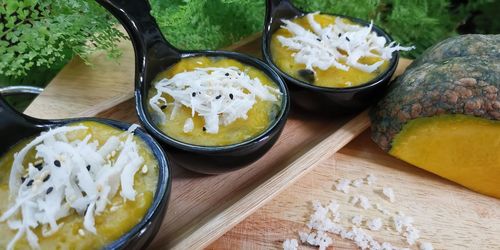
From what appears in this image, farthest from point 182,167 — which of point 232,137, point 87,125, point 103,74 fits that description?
point 103,74

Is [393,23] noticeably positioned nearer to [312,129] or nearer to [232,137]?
[312,129]

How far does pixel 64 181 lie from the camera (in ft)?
3.79

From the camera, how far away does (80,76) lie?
6.71 feet

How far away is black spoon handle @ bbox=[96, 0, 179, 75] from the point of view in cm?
159

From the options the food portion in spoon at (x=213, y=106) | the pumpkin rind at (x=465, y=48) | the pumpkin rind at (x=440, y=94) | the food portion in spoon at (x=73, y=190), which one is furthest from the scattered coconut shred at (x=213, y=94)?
the pumpkin rind at (x=465, y=48)

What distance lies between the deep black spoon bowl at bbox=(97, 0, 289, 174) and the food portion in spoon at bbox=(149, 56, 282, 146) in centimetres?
4

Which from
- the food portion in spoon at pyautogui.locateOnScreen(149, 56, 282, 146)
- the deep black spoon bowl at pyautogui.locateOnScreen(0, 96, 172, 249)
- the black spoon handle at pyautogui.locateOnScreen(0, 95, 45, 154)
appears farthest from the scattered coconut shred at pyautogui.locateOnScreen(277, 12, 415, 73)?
the black spoon handle at pyautogui.locateOnScreen(0, 95, 45, 154)

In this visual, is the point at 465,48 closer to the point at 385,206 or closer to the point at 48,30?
the point at 385,206

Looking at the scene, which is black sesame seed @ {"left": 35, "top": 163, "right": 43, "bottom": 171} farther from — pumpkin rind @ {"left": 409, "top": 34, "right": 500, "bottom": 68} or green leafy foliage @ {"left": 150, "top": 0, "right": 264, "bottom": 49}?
pumpkin rind @ {"left": 409, "top": 34, "right": 500, "bottom": 68}

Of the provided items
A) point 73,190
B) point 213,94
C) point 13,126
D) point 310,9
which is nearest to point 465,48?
point 310,9

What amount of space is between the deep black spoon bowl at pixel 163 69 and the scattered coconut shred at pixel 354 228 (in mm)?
301

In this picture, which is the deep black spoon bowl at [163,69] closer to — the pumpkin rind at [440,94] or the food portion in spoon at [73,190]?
the food portion in spoon at [73,190]

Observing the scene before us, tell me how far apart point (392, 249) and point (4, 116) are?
4.25 feet

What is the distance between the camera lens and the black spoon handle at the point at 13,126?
4.37 feet
